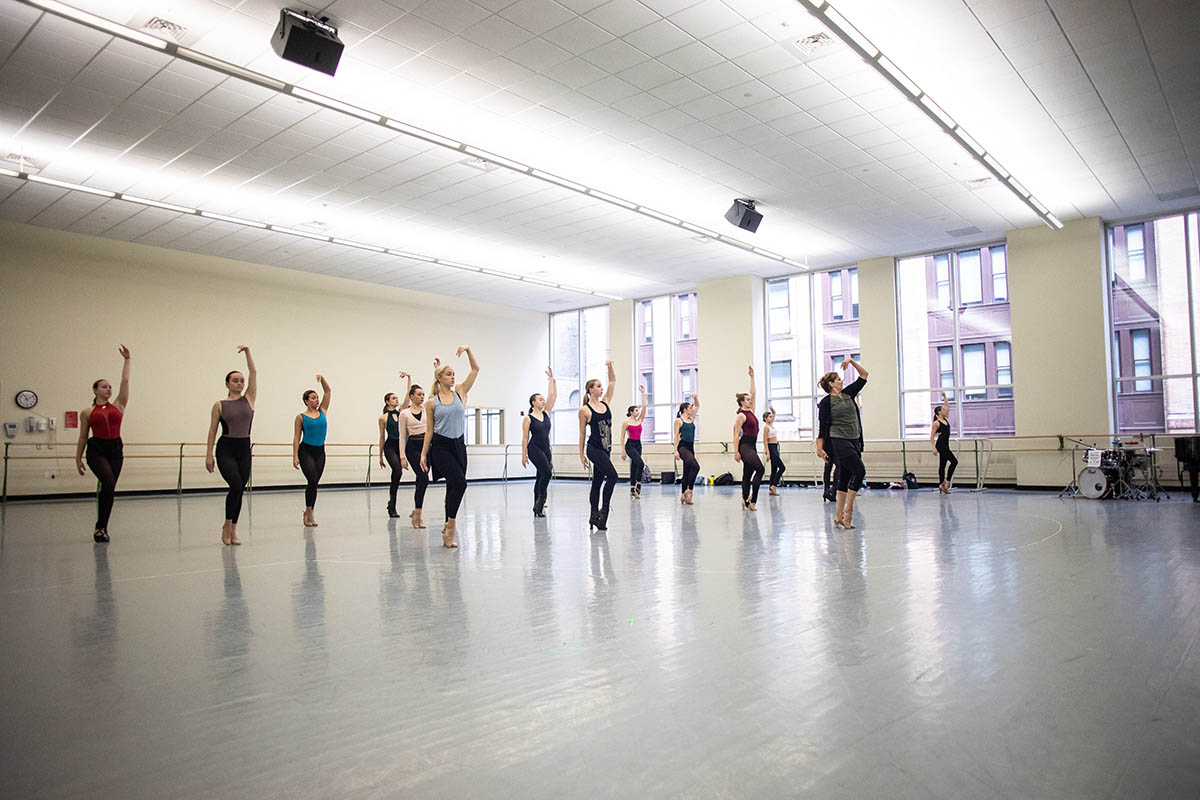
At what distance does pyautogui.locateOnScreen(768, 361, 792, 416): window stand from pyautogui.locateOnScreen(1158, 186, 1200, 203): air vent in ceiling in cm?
816

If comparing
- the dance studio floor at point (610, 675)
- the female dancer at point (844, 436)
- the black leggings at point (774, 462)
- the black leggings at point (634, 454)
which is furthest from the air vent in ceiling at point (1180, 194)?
the dance studio floor at point (610, 675)

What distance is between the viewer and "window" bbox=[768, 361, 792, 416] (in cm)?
1923

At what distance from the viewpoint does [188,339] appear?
646 inches

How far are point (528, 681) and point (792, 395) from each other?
1723cm

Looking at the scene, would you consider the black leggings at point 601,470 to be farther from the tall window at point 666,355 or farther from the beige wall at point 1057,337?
the tall window at point 666,355

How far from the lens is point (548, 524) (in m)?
8.62

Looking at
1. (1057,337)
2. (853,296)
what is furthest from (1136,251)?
(853,296)

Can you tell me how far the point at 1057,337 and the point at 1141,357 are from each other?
152cm

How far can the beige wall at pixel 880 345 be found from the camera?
17.2m

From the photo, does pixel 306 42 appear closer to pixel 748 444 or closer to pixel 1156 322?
pixel 748 444

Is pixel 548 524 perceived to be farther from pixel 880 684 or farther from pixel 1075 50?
pixel 1075 50

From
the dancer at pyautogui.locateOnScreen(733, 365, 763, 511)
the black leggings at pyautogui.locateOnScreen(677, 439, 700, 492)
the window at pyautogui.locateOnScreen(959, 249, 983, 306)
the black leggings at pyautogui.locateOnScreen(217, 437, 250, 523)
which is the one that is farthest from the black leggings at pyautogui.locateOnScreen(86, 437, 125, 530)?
the window at pyautogui.locateOnScreen(959, 249, 983, 306)

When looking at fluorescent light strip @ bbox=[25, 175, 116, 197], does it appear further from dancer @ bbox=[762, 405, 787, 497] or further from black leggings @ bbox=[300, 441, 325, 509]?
dancer @ bbox=[762, 405, 787, 497]

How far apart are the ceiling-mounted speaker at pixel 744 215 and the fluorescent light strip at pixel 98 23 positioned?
8419mm
